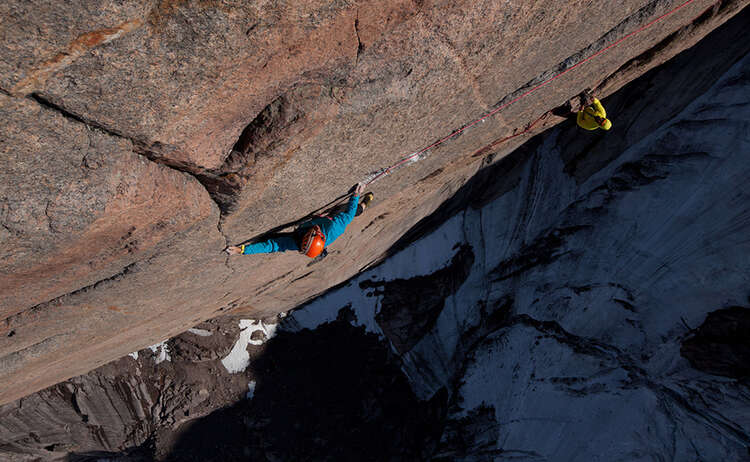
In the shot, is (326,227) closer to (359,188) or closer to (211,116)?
(359,188)

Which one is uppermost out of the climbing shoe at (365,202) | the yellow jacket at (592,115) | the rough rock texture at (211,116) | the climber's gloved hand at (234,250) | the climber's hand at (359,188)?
the rough rock texture at (211,116)

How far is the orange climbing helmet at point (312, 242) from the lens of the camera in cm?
332

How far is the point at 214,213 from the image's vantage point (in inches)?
113

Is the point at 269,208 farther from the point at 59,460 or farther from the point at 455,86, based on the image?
the point at 59,460

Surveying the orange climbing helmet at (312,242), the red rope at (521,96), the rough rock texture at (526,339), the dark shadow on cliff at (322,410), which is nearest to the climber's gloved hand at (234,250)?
the orange climbing helmet at (312,242)

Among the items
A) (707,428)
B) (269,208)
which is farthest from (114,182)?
(707,428)

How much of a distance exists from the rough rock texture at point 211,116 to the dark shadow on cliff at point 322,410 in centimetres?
253

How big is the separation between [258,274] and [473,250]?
2875mm

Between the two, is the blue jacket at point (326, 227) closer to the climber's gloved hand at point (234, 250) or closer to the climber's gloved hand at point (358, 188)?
the climber's gloved hand at point (358, 188)

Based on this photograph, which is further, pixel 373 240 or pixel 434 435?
pixel 434 435

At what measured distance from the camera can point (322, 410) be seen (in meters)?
6.29

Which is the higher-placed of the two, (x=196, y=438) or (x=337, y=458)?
(x=196, y=438)

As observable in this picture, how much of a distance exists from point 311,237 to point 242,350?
3.77 metres

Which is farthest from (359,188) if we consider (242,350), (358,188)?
(242,350)
